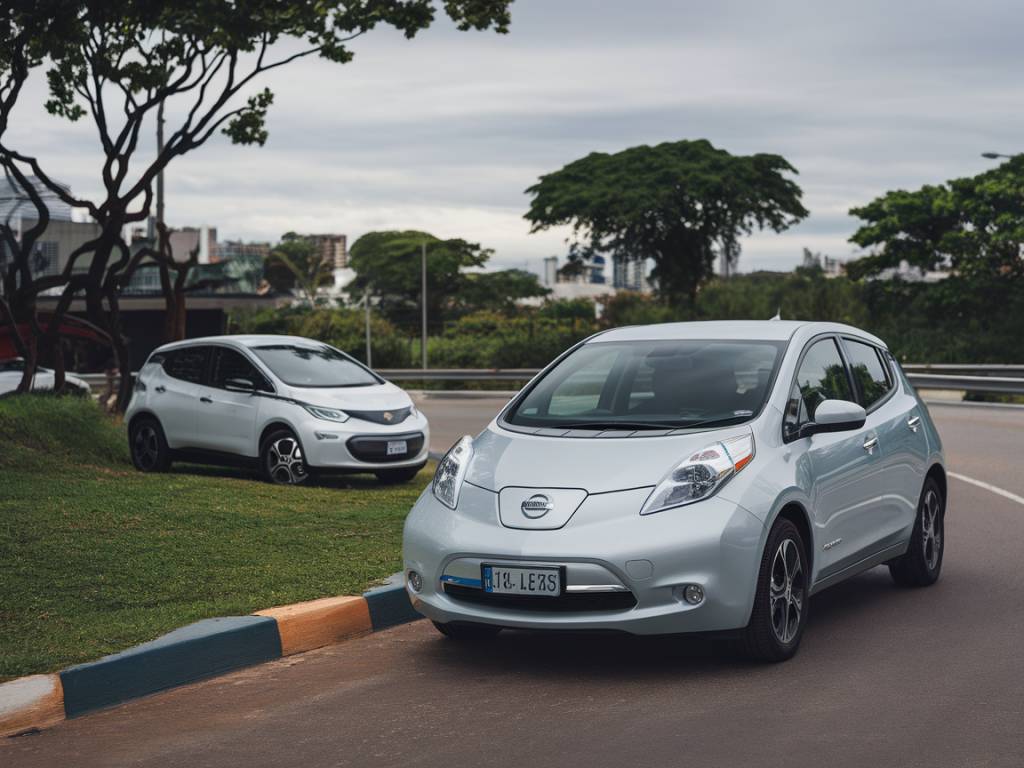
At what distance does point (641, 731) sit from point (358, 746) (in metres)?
1.06

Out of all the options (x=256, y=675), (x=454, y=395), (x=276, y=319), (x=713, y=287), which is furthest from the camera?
(x=276, y=319)

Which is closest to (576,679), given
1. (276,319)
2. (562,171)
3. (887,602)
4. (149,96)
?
(887,602)

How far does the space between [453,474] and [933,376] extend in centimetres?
2576

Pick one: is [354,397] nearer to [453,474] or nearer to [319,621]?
[319,621]

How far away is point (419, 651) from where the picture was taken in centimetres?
694

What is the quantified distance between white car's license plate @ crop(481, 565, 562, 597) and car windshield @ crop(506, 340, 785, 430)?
3.39 ft

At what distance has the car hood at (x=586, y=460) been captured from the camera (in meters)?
6.28

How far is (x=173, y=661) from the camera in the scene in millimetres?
6363

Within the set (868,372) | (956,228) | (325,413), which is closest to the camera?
(868,372)

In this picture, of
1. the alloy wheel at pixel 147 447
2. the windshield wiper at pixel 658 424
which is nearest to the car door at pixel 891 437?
the windshield wiper at pixel 658 424

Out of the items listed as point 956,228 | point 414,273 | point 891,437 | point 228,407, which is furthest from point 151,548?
point 414,273

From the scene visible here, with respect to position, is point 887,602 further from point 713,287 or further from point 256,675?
point 713,287

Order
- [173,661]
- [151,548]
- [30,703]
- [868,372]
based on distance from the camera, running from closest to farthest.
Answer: [30,703] < [173,661] < [868,372] < [151,548]

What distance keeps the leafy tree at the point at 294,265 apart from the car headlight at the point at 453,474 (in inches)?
3579
